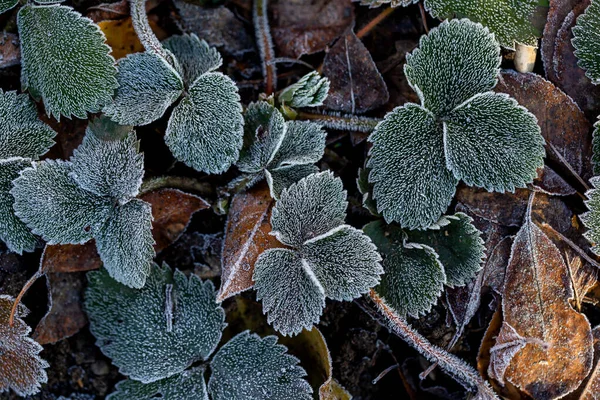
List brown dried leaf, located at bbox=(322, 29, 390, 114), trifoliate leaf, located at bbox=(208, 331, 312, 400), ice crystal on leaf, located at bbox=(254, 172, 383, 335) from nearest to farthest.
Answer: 1. ice crystal on leaf, located at bbox=(254, 172, 383, 335)
2. trifoliate leaf, located at bbox=(208, 331, 312, 400)
3. brown dried leaf, located at bbox=(322, 29, 390, 114)

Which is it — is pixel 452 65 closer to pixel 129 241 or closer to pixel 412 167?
pixel 412 167

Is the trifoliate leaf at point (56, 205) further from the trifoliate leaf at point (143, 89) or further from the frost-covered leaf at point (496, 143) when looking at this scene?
the frost-covered leaf at point (496, 143)

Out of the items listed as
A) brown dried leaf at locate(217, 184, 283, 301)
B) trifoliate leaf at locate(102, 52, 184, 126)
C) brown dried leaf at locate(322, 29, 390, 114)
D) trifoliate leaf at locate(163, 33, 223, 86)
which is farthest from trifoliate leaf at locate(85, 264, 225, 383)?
brown dried leaf at locate(322, 29, 390, 114)

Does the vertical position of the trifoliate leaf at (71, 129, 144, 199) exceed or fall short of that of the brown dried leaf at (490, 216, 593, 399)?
it exceeds it

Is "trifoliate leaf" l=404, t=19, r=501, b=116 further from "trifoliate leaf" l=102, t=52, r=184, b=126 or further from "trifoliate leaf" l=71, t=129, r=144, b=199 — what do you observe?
"trifoliate leaf" l=71, t=129, r=144, b=199

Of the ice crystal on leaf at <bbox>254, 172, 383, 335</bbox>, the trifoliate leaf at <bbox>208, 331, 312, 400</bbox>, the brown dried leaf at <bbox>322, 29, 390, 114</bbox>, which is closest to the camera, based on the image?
the ice crystal on leaf at <bbox>254, 172, 383, 335</bbox>

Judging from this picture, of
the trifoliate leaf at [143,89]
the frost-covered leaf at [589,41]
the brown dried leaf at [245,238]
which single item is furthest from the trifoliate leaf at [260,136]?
the frost-covered leaf at [589,41]

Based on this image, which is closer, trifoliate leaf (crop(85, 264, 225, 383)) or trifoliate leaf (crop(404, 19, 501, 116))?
trifoliate leaf (crop(404, 19, 501, 116))

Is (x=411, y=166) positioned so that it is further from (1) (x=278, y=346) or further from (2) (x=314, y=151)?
(1) (x=278, y=346)
